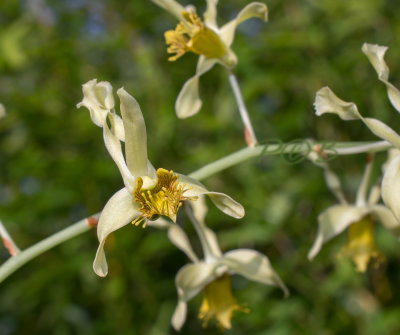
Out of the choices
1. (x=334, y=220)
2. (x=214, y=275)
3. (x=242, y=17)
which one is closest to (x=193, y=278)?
(x=214, y=275)

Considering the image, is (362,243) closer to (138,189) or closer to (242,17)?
(242,17)

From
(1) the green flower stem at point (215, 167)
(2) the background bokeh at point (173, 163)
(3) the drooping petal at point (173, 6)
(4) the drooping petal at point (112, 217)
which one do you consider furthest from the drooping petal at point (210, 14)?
(2) the background bokeh at point (173, 163)

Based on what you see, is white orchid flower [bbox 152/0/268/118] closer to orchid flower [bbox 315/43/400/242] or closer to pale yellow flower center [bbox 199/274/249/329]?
orchid flower [bbox 315/43/400/242]

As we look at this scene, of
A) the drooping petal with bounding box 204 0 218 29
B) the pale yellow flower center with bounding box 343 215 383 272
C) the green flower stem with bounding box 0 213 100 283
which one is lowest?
the pale yellow flower center with bounding box 343 215 383 272

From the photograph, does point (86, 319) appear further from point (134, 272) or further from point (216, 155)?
point (216, 155)

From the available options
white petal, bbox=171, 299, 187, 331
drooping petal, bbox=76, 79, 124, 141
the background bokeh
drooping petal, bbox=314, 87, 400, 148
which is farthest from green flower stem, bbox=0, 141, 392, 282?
the background bokeh

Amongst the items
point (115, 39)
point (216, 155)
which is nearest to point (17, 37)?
point (115, 39)

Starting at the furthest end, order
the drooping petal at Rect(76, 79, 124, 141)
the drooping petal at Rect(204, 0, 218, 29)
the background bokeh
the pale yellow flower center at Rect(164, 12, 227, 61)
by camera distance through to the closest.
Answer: the background bokeh
the drooping petal at Rect(204, 0, 218, 29)
the pale yellow flower center at Rect(164, 12, 227, 61)
the drooping petal at Rect(76, 79, 124, 141)
